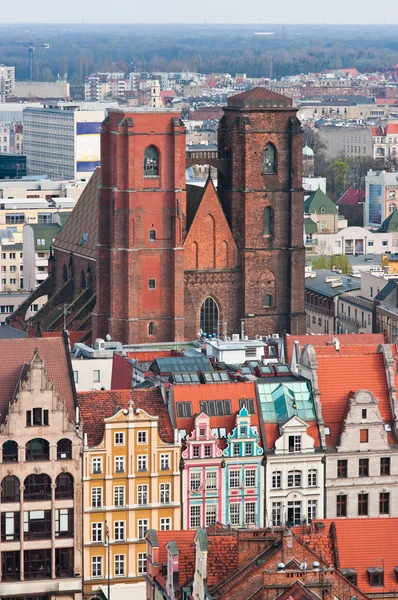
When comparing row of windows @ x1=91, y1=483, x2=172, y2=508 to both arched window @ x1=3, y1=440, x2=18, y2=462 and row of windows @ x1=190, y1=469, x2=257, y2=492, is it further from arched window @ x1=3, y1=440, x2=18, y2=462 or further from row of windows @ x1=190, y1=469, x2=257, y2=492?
arched window @ x1=3, y1=440, x2=18, y2=462

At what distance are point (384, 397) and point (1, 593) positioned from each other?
66.2ft

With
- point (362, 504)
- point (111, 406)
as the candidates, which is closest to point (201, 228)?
point (111, 406)

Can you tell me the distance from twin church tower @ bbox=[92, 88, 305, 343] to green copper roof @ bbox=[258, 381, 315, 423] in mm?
43579

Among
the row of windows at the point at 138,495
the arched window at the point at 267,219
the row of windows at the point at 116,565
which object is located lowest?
the row of windows at the point at 116,565

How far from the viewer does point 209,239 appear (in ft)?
497

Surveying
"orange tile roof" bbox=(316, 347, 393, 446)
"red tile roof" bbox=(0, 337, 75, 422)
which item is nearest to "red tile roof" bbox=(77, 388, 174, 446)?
"red tile roof" bbox=(0, 337, 75, 422)

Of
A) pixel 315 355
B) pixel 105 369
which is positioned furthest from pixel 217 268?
pixel 315 355

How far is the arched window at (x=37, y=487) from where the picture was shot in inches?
3912

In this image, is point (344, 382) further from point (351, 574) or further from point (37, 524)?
point (351, 574)

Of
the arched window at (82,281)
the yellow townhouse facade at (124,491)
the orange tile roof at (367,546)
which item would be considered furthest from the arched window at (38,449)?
the arched window at (82,281)

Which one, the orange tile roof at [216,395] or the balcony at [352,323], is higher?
the orange tile roof at [216,395]

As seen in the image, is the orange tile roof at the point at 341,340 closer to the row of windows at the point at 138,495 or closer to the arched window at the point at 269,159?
the row of windows at the point at 138,495

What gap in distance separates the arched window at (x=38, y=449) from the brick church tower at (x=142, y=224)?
160 feet

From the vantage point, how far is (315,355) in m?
106
